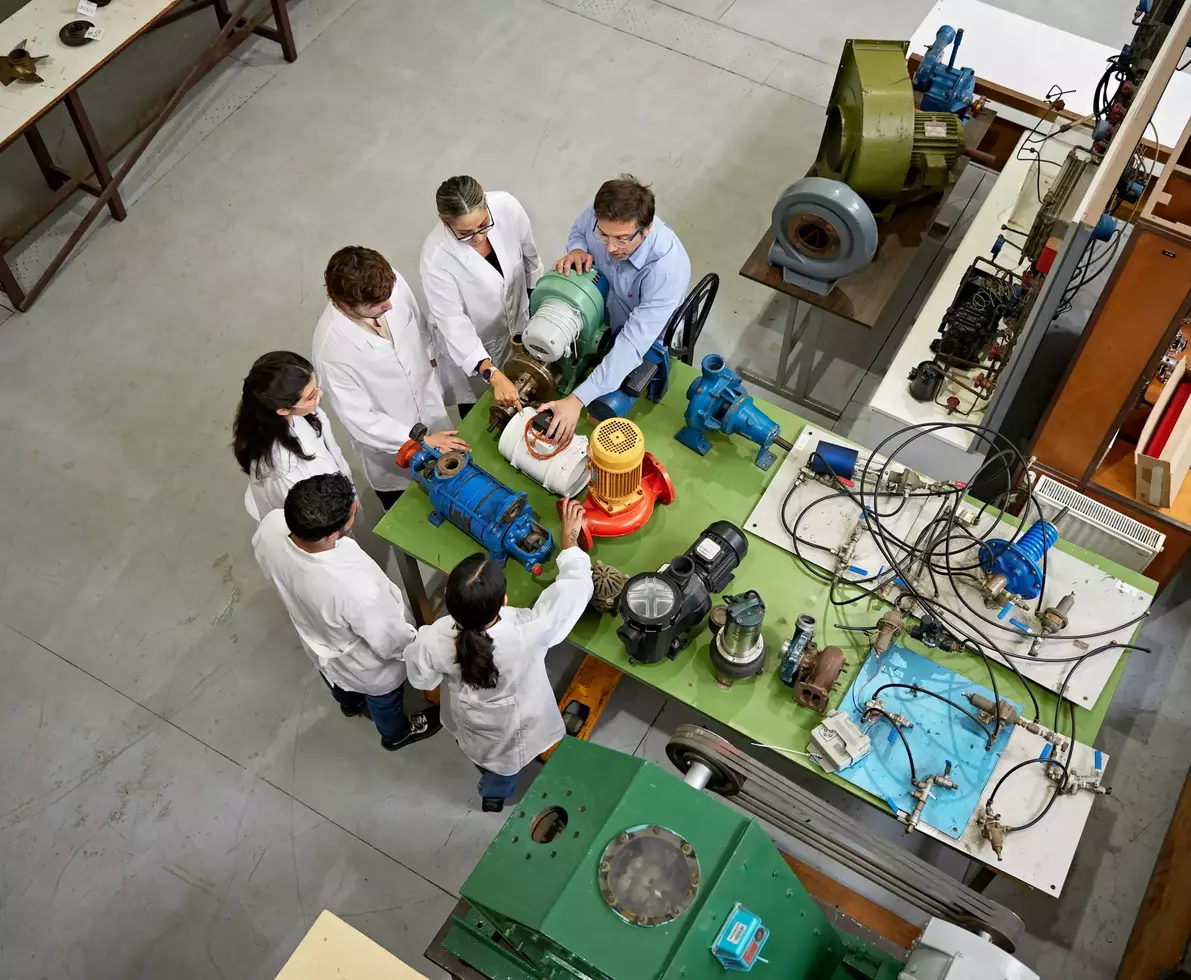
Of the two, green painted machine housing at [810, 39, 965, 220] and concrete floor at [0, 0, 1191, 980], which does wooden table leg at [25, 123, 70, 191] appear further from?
green painted machine housing at [810, 39, 965, 220]

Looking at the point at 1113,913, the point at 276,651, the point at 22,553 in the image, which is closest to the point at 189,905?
Answer: the point at 276,651

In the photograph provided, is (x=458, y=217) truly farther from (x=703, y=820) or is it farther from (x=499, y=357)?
(x=703, y=820)

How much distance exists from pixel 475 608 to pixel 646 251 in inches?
50.0

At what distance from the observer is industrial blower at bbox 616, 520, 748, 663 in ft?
8.05

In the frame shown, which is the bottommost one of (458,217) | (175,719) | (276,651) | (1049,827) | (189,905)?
(189,905)

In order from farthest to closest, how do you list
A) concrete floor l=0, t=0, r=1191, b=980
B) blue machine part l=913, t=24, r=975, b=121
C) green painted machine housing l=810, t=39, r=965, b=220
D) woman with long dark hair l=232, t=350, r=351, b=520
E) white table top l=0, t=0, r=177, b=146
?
white table top l=0, t=0, r=177, b=146
blue machine part l=913, t=24, r=975, b=121
green painted machine housing l=810, t=39, r=965, b=220
concrete floor l=0, t=0, r=1191, b=980
woman with long dark hair l=232, t=350, r=351, b=520

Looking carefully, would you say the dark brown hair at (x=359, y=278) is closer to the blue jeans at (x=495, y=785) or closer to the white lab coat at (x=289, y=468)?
the white lab coat at (x=289, y=468)

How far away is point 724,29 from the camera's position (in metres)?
5.39

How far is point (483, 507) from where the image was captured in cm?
272

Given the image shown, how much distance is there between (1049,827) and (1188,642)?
1.52 meters

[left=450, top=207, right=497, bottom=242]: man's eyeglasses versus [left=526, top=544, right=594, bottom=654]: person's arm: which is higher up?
[left=450, top=207, right=497, bottom=242]: man's eyeglasses

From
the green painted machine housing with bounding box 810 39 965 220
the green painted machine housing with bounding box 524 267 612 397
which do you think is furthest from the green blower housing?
the green painted machine housing with bounding box 810 39 965 220

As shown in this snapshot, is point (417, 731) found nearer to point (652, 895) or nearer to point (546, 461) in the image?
point (546, 461)

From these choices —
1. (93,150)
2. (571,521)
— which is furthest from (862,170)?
(93,150)
